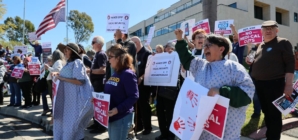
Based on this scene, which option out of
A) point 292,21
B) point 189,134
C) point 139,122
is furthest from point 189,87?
point 292,21

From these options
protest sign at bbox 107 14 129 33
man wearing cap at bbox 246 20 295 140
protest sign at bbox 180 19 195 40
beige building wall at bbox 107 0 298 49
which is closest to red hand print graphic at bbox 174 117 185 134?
man wearing cap at bbox 246 20 295 140

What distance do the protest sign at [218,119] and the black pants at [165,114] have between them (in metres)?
2.45

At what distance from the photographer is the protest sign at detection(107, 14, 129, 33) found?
698 centimetres

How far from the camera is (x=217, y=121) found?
2332 millimetres

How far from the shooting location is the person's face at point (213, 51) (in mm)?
2537

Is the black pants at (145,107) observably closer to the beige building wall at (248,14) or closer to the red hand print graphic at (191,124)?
the red hand print graphic at (191,124)

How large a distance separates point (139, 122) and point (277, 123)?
2678mm

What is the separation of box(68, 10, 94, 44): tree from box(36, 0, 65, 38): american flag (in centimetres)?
4311

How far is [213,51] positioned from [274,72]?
189 centimetres

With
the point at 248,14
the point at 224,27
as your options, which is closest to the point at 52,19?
the point at 224,27

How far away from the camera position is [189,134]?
2398 millimetres

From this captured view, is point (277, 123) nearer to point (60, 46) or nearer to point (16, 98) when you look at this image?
point (60, 46)

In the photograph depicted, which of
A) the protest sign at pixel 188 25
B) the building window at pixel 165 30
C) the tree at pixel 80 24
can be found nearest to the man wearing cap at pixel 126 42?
the protest sign at pixel 188 25

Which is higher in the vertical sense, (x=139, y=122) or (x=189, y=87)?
(x=189, y=87)
